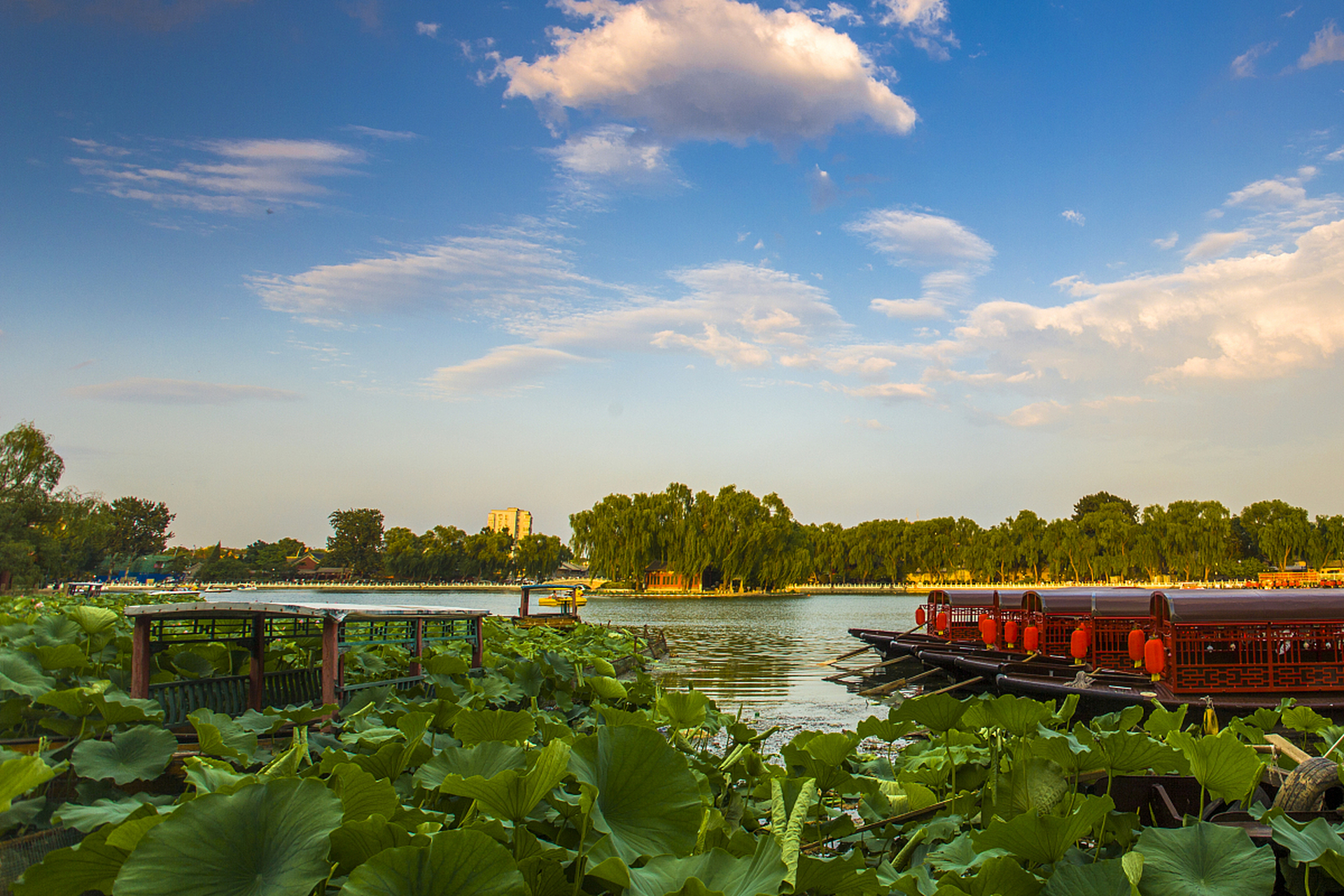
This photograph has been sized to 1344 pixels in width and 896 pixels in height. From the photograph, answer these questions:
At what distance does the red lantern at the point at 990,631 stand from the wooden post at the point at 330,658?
1307 centimetres

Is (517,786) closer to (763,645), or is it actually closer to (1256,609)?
(1256,609)

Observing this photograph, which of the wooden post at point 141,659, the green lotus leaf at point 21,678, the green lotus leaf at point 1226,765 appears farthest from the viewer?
the wooden post at point 141,659

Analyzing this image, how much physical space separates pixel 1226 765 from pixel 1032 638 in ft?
40.9

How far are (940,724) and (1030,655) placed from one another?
1180 centimetres

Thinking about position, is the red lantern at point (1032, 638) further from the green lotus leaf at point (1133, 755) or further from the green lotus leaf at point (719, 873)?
the green lotus leaf at point (719, 873)

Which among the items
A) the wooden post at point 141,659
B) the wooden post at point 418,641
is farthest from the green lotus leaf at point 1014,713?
the wooden post at point 418,641

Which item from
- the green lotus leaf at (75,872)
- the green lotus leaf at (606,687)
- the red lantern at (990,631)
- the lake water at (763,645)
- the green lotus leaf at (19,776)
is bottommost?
the lake water at (763,645)

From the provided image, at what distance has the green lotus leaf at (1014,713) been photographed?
262 cm

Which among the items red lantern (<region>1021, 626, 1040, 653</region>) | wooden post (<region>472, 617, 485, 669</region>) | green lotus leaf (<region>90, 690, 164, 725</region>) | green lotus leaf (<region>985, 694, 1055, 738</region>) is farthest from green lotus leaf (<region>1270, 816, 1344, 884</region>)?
red lantern (<region>1021, 626, 1040, 653</region>)

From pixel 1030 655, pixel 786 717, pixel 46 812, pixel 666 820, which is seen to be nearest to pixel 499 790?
pixel 666 820

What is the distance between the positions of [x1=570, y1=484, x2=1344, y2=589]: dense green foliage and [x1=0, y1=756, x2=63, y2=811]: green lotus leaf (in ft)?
175

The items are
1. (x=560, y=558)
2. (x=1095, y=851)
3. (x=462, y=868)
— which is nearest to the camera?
(x=462, y=868)

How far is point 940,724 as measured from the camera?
2.70 meters

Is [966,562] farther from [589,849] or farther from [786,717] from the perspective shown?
[589,849]
